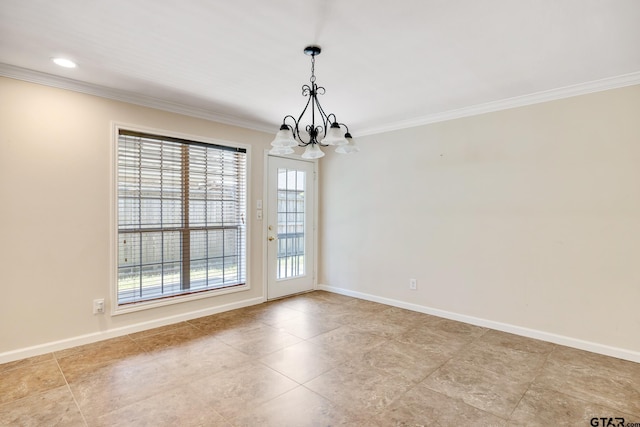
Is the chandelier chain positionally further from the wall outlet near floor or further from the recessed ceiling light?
the wall outlet near floor

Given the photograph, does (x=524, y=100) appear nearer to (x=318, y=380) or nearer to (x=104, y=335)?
(x=318, y=380)

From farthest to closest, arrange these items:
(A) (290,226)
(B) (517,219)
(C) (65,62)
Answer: (A) (290,226) < (B) (517,219) < (C) (65,62)

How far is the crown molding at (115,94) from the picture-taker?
2781 mm

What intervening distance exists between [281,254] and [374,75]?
9.38 ft

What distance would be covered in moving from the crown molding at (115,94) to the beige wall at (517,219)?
6.41ft

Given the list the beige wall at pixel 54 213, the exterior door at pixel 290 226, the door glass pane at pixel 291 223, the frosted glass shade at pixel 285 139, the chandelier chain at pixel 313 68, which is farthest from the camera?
the door glass pane at pixel 291 223

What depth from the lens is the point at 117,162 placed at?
10.9 ft

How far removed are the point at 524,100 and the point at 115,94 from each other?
410cm

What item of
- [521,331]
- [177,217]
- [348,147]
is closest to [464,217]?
[521,331]

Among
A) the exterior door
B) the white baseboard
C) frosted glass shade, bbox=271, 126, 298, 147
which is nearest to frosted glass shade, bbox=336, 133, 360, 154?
frosted glass shade, bbox=271, 126, 298, 147

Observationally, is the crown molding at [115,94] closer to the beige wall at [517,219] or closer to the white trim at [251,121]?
the white trim at [251,121]

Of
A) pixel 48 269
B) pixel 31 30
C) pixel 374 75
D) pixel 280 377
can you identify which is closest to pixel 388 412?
pixel 280 377

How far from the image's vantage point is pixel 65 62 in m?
2.64

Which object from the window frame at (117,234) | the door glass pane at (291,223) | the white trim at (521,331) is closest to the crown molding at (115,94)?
the window frame at (117,234)
